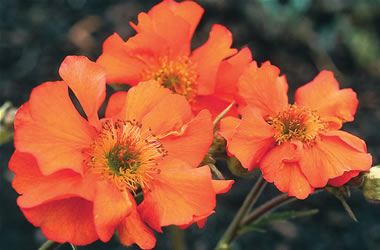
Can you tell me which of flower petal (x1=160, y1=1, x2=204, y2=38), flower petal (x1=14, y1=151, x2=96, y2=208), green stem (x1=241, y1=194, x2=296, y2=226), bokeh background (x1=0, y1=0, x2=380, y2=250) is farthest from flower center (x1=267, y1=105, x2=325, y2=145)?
bokeh background (x1=0, y1=0, x2=380, y2=250)

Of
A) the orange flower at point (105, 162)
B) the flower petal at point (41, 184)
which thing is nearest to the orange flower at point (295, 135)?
the orange flower at point (105, 162)

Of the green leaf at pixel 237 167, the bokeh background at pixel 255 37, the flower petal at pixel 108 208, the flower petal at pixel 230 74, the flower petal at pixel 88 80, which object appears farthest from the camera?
the bokeh background at pixel 255 37

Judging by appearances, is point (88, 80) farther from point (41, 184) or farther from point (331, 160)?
point (331, 160)

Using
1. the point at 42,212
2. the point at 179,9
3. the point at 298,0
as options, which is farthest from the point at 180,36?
the point at 298,0

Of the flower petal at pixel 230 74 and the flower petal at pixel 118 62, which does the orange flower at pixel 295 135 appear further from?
the flower petal at pixel 118 62

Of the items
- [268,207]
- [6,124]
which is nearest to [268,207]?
[268,207]

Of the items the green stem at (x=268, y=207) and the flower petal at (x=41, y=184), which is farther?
the green stem at (x=268, y=207)
